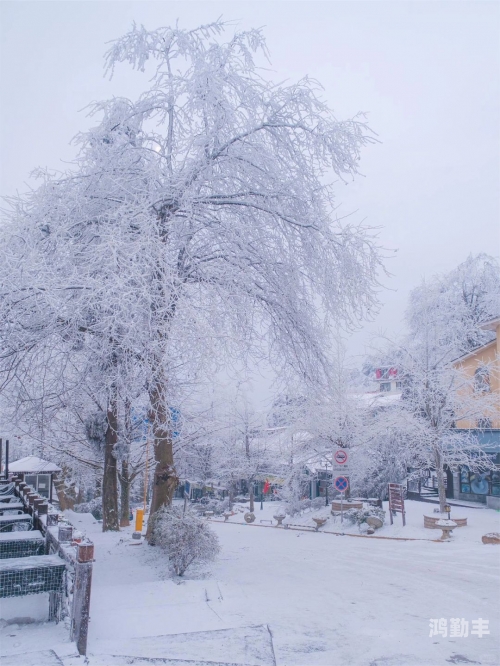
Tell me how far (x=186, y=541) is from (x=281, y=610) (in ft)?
5.77

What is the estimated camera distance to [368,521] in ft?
51.4

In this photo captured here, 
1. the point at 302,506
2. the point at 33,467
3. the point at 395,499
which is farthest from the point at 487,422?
the point at 33,467

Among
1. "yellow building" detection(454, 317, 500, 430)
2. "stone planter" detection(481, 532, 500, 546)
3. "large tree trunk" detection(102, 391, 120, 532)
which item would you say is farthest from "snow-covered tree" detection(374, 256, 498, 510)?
"large tree trunk" detection(102, 391, 120, 532)

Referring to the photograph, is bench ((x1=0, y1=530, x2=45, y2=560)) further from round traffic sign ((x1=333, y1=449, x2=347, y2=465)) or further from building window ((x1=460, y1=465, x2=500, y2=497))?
Result: building window ((x1=460, y1=465, x2=500, y2=497))

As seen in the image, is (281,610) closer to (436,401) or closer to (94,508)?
(436,401)

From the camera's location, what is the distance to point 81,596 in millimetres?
4551

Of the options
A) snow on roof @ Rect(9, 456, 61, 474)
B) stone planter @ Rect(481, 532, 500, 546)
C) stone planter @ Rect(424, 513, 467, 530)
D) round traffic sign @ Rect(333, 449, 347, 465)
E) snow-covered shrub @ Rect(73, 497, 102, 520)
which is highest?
round traffic sign @ Rect(333, 449, 347, 465)

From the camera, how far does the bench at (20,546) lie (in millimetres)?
6199

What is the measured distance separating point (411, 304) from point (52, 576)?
28.4m

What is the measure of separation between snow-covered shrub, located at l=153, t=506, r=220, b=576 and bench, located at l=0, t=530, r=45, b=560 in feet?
5.88

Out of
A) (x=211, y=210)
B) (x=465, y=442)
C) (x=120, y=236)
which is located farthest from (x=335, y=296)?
(x=465, y=442)

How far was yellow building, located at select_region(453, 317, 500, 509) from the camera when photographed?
2010 cm

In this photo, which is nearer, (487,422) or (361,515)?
(361,515)

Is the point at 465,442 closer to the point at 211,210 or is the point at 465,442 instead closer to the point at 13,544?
the point at 211,210
